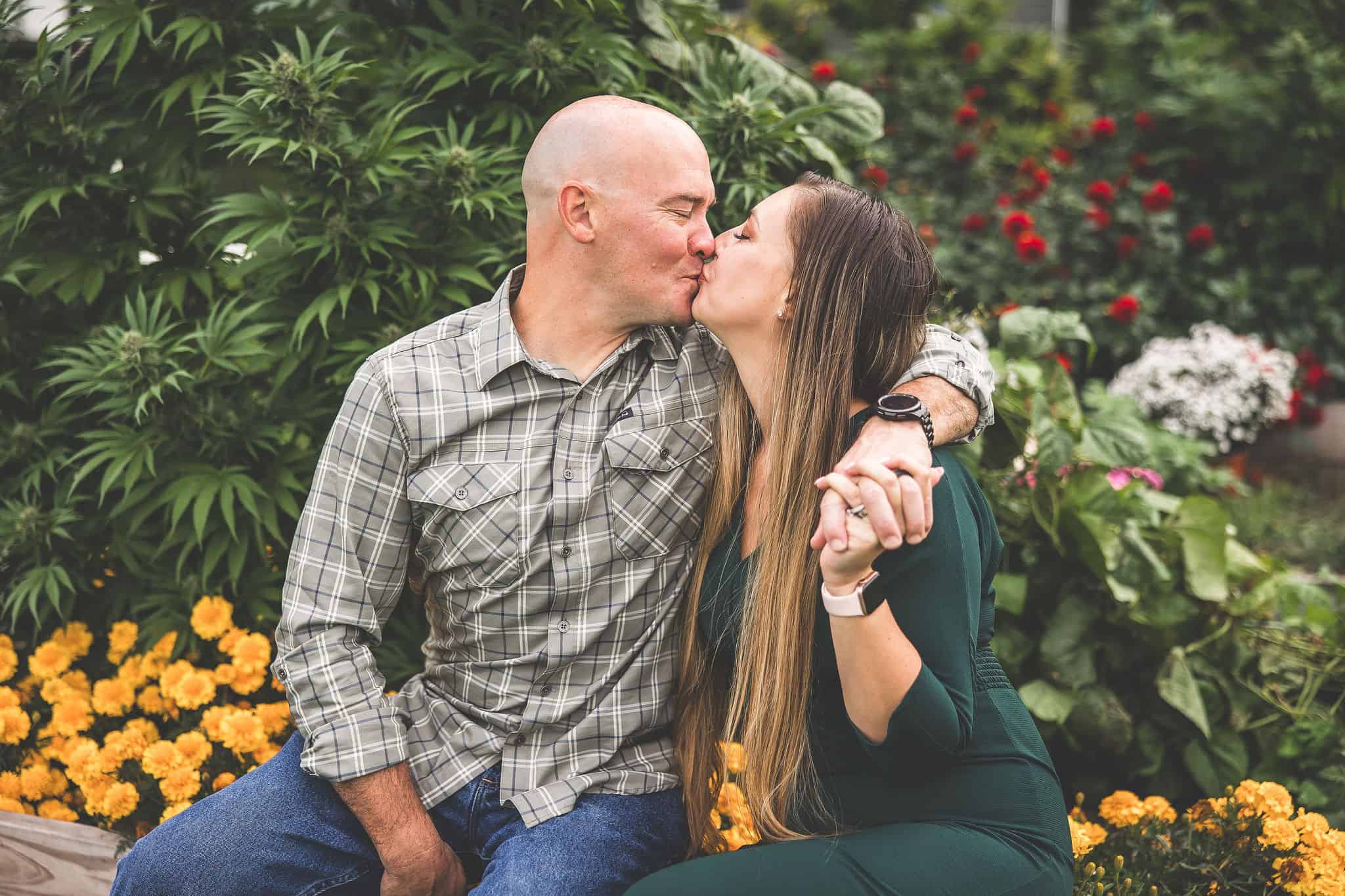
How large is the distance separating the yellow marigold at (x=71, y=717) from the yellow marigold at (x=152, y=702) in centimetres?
14

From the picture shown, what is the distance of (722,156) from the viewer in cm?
274

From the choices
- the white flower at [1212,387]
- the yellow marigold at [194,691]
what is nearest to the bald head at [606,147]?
the yellow marigold at [194,691]

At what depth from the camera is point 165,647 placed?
280cm

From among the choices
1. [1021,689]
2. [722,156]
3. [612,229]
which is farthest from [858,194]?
[1021,689]

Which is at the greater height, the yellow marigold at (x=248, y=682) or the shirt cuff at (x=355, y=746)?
the shirt cuff at (x=355, y=746)

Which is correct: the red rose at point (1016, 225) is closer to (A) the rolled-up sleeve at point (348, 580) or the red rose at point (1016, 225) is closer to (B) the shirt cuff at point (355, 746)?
(A) the rolled-up sleeve at point (348, 580)

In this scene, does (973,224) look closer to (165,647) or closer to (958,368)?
(958,368)

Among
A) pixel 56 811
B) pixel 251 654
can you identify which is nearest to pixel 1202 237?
pixel 251 654

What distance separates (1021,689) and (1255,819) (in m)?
0.70

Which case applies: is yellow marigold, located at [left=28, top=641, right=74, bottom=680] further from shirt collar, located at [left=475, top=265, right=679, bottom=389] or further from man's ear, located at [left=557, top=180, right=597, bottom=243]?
man's ear, located at [left=557, top=180, right=597, bottom=243]

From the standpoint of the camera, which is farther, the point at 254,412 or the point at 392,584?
the point at 254,412

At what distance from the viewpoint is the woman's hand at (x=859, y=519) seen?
1.60 m

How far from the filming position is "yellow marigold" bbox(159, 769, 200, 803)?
8.20 ft

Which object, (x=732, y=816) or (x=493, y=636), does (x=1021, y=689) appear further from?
(x=493, y=636)
